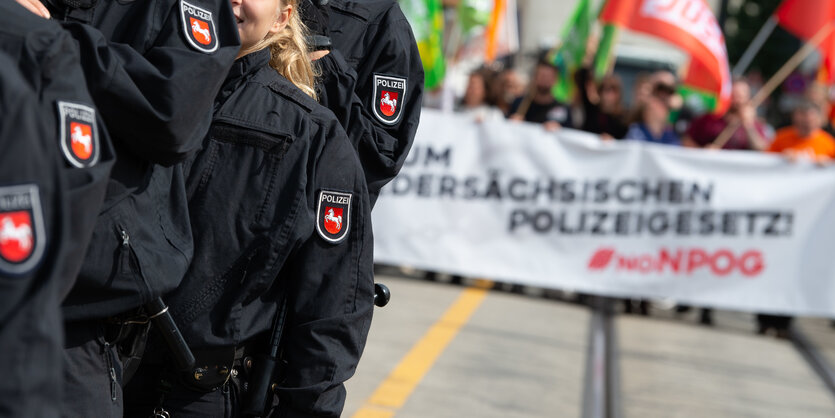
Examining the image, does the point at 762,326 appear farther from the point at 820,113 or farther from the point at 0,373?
the point at 0,373

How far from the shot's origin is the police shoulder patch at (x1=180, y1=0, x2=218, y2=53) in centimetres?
219

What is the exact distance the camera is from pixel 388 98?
3395mm

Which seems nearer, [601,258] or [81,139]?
[81,139]

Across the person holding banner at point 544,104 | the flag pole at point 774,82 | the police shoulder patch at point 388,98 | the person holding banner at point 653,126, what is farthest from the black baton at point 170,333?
the flag pole at point 774,82

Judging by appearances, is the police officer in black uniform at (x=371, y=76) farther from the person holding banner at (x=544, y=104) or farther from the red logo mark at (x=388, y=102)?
the person holding banner at (x=544, y=104)

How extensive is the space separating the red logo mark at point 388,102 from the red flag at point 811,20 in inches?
354

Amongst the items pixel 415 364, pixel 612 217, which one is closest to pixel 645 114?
pixel 612 217

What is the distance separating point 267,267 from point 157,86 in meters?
0.61

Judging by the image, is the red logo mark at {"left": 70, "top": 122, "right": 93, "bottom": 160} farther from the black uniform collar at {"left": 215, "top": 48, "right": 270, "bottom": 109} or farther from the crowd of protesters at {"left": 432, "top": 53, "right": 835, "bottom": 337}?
the crowd of protesters at {"left": 432, "top": 53, "right": 835, "bottom": 337}

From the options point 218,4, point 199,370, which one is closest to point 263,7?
point 218,4

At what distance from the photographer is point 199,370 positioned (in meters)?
2.52

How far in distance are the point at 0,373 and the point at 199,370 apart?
1131mm

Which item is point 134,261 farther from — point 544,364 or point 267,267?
point 544,364

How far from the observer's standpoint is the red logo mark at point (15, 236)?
4.62ft
